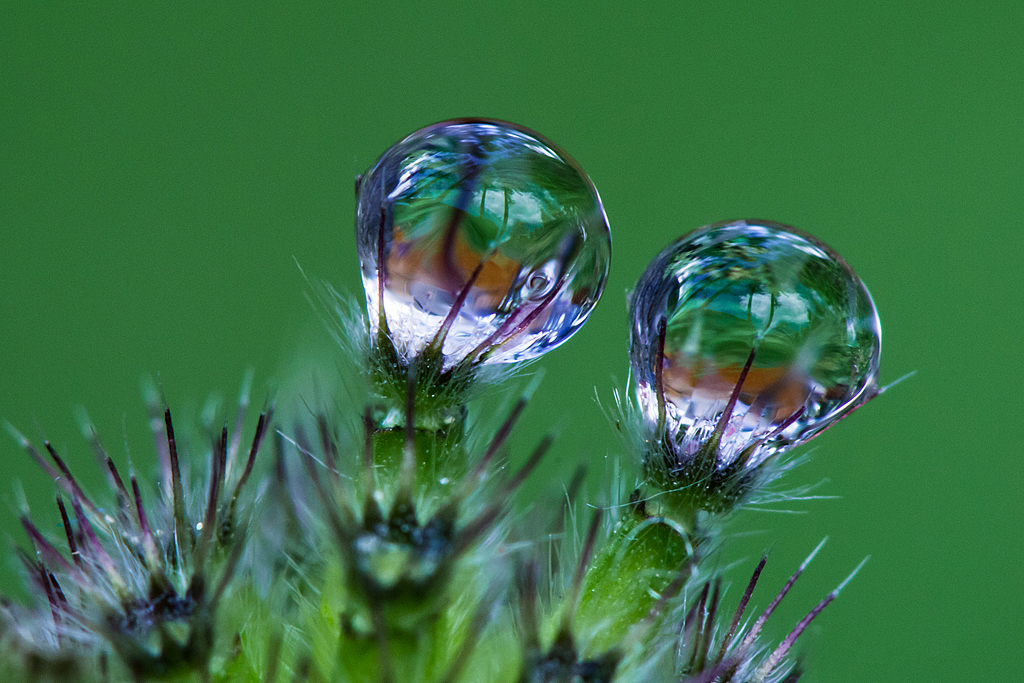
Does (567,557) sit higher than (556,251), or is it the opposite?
(556,251)

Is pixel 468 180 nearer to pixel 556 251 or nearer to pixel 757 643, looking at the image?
pixel 556 251

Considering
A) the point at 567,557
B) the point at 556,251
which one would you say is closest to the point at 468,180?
the point at 556,251

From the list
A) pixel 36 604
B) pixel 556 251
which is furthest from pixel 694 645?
pixel 36 604
